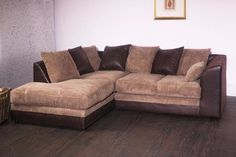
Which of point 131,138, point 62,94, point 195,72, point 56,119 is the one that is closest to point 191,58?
point 195,72

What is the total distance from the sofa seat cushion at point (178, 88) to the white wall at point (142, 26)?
125 cm

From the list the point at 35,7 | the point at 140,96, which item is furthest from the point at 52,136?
the point at 35,7

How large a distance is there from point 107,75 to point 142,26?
50.9 inches

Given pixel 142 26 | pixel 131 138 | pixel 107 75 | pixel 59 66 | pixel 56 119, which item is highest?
pixel 142 26

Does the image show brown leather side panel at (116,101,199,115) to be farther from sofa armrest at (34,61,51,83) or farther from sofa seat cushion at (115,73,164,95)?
sofa armrest at (34,61,51,83)

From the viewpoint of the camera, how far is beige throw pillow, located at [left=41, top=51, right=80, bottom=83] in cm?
429

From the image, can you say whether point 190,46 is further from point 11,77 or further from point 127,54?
point 11,77

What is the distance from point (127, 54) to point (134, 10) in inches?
33.0

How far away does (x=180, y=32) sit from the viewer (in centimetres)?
528

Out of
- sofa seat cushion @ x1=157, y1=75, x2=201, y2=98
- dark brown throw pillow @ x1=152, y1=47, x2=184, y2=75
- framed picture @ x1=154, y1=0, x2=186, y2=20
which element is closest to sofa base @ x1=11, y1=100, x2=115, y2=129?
sofa seat cushion @ x1=157, y1=75, x2=201, y2=98

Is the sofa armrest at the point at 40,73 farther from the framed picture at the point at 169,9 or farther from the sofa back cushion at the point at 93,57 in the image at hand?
the framed picture at the point at 169,9

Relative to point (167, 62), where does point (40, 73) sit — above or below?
below

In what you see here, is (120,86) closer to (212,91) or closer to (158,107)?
(158,107)

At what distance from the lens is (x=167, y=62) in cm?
480
